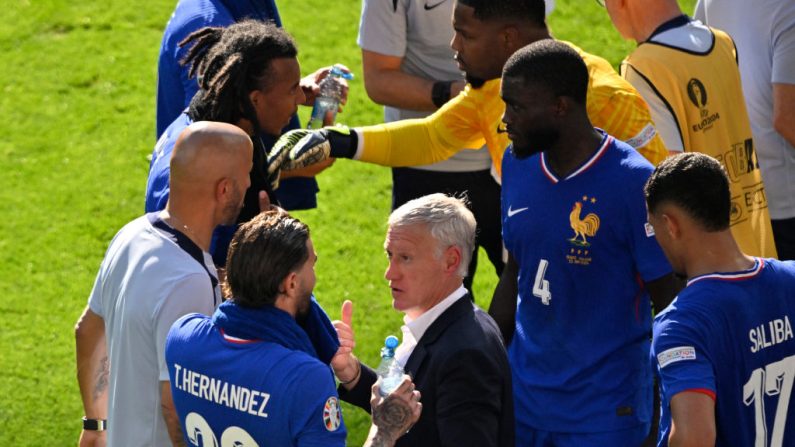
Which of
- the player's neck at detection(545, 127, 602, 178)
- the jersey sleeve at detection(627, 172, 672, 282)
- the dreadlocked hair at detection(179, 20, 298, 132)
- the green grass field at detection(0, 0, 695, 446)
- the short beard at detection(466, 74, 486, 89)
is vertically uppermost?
the dreadlocked hair at detection(179, 20, 298, 132)

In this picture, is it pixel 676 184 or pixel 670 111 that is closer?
pixel 676 184

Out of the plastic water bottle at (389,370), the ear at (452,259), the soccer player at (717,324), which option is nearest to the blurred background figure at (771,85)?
the soccer player at (717,324)

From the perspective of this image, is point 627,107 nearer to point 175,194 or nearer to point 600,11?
point 175,194

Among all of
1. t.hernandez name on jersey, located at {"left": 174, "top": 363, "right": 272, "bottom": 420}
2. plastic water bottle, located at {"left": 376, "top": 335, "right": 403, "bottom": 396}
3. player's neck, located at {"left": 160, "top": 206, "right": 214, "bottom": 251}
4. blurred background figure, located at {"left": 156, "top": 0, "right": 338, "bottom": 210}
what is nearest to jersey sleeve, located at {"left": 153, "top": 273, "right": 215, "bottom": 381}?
player's neck, located at {"left": 160, "top": 206, "right": 214, "bottom": 251}

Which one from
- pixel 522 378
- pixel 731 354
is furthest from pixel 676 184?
pixel 522 378

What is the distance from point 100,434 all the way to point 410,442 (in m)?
1.43

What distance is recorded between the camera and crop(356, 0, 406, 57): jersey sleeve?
6812mm

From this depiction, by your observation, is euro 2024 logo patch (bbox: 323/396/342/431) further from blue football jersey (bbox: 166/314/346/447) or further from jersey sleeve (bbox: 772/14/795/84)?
jersey sleeve (bbox: 772/14/795/84)

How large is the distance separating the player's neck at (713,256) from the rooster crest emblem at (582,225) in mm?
588

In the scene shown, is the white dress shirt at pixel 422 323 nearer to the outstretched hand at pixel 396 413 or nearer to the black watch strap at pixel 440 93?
the outstretched hand at pixel 396 413

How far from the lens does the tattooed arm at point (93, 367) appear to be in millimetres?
5027

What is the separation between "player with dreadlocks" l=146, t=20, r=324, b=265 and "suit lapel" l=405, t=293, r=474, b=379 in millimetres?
1203

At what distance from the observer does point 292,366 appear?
4.00 meters

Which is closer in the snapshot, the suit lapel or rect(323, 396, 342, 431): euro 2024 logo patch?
rect(323, 396, 342, 431): euro 2024 logo patch
